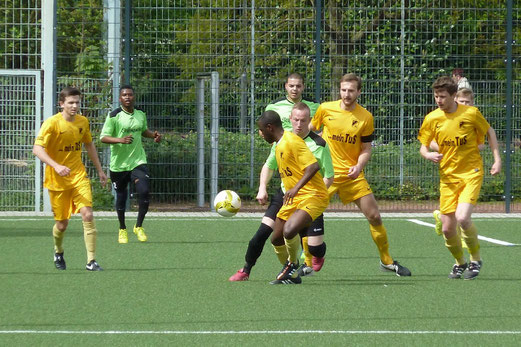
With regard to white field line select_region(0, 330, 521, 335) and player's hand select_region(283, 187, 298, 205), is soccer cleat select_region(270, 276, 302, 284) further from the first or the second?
white field line select_region(0, 330, 521, 335)

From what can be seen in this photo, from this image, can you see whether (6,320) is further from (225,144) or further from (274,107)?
(225,144)

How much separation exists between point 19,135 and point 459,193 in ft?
33.3

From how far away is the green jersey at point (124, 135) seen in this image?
14.9m

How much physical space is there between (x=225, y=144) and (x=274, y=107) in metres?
7.68

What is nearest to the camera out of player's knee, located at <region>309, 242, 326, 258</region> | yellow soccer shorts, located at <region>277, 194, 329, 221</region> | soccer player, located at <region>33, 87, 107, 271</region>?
yellow soccer shorts, located at <region>277, 194, 329, 221</region>

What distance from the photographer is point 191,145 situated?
63.6ft

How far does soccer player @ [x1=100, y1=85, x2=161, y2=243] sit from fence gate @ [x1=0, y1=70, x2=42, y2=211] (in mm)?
4197

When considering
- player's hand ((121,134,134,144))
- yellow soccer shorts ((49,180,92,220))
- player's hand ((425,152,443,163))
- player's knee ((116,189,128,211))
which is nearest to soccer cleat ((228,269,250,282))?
yellow soccer shorts ((49,180,92,220))

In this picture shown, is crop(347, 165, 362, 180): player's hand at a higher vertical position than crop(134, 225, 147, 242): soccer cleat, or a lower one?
higher

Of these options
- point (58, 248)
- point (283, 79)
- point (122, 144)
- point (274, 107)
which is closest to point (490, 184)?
point (283, 79)

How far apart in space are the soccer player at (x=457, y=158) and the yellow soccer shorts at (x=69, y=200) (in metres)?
3.30

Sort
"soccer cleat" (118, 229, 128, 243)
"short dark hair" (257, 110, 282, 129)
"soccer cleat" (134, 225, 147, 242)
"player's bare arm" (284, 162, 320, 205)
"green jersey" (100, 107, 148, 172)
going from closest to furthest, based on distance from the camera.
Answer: "player's bare arm" (284, 162, 320, 205) → "short dark hair" (257, 110, 282, 129) → "soccer cleat" (118, 229, 128, 243) → "soccer cleat" (134, 225, 147, 242) → "green jersey" (100, 107, 148, 172)

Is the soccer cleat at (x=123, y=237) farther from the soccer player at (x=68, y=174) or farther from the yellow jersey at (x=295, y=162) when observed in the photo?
the yellow jersey at (x=295, y=162)

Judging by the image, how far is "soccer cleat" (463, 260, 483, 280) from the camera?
10648 mm
